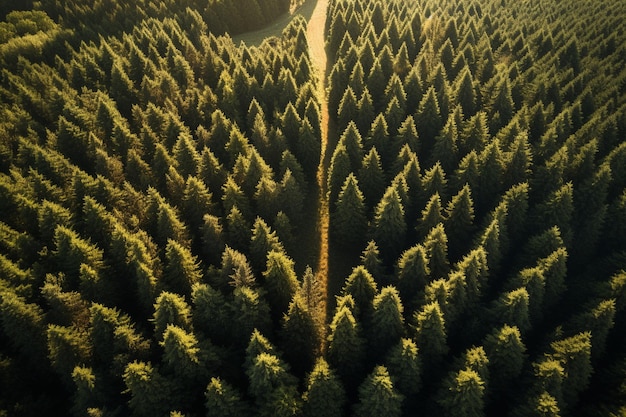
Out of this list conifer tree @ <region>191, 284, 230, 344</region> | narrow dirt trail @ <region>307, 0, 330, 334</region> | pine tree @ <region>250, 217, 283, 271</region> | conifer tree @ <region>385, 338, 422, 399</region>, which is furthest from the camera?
narrow dirt trail @ <region>307, 0, 330, 334</region>

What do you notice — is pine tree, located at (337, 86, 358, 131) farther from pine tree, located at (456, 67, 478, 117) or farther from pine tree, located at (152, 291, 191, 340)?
pine tree, located at (152, 291, 191, 340)

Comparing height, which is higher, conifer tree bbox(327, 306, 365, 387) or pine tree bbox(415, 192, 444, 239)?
pine tree bbox(415, 192, 444, 239)

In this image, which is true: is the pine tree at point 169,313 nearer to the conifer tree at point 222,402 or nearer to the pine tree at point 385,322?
the conifer tree at point 222,402

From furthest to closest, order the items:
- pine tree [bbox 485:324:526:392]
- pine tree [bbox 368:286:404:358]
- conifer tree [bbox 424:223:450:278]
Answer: conifer tree [bbox 424:223:450:278] < pine tree [bbox 368:286:404:358] < pine tree [bbox 485:324:526:392]

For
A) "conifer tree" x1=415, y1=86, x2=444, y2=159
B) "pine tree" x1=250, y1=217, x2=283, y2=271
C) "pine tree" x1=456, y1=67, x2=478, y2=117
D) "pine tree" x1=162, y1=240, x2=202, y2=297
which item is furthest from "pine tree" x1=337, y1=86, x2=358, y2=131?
"pine tree" x1=162, y1=240, x2=202, y2=297

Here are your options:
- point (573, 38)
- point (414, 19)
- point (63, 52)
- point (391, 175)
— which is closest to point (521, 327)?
point (391, 175)

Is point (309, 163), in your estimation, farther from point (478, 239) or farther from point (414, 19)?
point (414, 19)

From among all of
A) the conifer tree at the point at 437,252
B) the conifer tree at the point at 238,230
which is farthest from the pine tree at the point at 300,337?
the conifer tree at the point at 437,252
